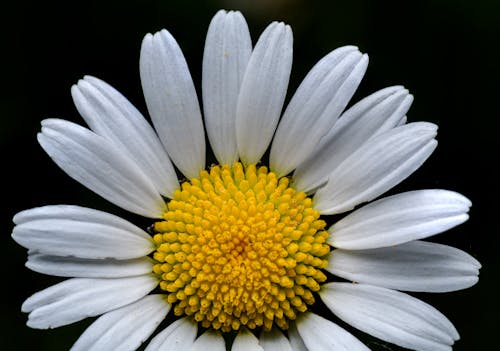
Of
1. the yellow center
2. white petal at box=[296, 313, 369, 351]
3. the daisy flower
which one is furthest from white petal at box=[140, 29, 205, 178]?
white petal at box=[296, 313, 369, 351]

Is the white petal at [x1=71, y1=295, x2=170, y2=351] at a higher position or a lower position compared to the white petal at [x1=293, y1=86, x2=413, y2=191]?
lower

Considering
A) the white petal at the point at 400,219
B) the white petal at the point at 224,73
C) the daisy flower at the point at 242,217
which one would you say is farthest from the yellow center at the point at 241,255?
the white petal at the point at 224,73

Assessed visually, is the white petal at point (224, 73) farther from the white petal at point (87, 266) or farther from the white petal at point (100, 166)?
the white petal at point (87, 266)

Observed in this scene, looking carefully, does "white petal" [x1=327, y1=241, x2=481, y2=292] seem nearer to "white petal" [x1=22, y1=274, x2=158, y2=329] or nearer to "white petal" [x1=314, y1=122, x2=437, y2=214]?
"white petal" [x1=314, y1=122, x2=437, y2=214]

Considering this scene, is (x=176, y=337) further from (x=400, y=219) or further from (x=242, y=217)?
(x=400, y=219)

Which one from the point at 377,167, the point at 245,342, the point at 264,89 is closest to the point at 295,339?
the point at 245,342

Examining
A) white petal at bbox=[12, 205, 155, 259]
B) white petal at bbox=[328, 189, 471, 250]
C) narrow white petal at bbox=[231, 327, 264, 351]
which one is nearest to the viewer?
white petal at bbox=[328, 189, 471, 250]
